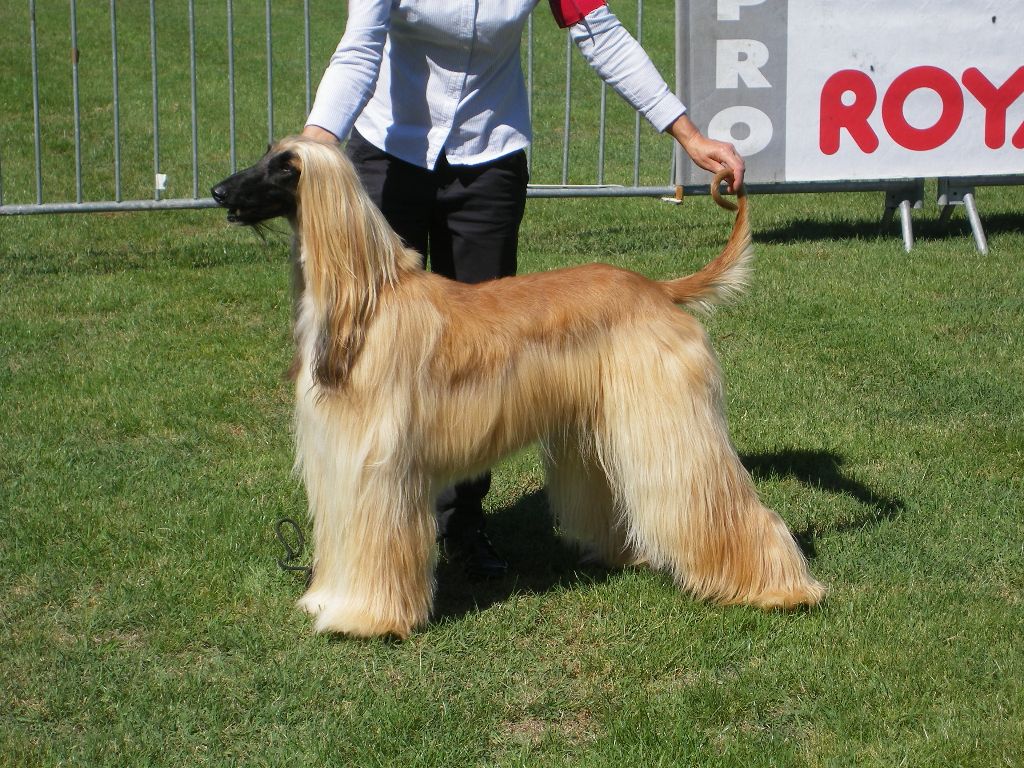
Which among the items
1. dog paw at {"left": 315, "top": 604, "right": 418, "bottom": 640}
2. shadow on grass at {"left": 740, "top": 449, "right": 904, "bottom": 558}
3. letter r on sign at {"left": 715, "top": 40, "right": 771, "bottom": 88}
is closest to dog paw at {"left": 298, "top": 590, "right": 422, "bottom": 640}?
dog paw at {"left": 315, "top": 604, "right": 418, "bottom": 640}

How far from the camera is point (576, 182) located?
9711 mm

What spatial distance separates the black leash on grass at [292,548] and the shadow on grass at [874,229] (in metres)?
5.03

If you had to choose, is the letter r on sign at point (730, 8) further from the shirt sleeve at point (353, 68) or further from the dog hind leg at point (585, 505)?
the shirt sleeve at point (353, 68)

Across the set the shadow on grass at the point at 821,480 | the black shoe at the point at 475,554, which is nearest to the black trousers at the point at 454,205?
the black shoe at the point at 475,554

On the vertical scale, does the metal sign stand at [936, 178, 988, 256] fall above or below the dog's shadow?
above

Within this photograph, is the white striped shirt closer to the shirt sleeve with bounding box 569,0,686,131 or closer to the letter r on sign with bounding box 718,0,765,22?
the shirt sleeve with bounding box 569,0,686,131

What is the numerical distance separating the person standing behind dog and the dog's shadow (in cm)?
11

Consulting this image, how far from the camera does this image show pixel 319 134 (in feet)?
10.6

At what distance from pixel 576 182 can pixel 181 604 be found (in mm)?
6648

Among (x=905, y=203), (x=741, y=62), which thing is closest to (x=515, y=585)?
(x=741, y=62)

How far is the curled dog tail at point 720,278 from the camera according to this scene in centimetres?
367

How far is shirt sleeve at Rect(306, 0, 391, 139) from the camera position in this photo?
10.9 feet

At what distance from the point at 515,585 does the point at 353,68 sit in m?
1.74

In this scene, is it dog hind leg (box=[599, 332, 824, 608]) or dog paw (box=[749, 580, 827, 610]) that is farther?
dog paw (box=[749, 580, 827, 610])
